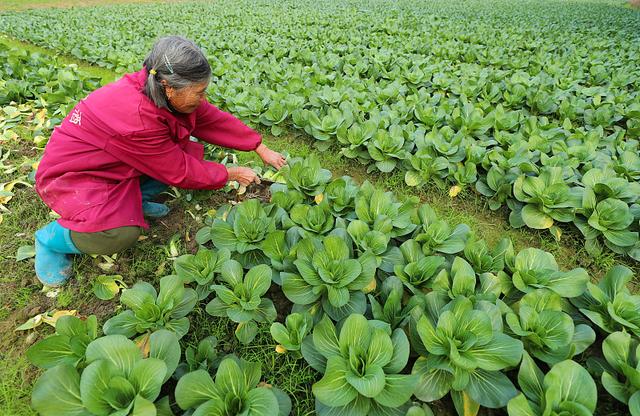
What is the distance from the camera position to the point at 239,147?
122 inches

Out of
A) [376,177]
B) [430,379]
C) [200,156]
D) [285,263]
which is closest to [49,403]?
[285,263]

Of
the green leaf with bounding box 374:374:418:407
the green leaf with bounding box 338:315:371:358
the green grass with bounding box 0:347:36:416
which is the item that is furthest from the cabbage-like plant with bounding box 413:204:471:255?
the green grass with bounding box 0:347:36:416

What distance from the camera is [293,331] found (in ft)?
6.12

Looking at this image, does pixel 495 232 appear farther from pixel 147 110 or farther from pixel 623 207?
pixel 147 110

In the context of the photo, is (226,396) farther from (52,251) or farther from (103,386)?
(52,251)

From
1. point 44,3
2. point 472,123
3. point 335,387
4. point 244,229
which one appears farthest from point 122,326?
point 44,3

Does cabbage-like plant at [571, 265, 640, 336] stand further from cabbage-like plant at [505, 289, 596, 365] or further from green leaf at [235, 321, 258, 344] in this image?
green leaf at [235, 321, 258, 344]

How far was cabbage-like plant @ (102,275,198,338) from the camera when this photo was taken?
1.92 meters

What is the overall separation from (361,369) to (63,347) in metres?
1.42

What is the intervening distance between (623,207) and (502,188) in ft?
2.72

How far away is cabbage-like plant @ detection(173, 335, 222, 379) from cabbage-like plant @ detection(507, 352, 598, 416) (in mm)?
1390

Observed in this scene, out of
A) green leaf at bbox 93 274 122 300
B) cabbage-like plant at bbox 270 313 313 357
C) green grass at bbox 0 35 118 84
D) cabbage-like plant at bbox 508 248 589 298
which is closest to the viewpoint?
cabbage-like plant at bbox 270 313 313 357

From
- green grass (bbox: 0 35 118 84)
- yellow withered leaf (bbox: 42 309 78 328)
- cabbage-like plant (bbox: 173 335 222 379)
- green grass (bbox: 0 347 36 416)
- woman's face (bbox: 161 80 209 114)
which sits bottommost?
green grass (bbox: 0 35 118 84)

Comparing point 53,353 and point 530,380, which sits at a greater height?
point 530,380
